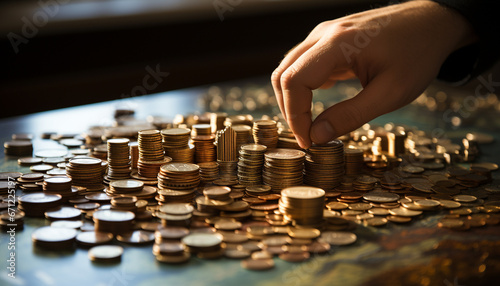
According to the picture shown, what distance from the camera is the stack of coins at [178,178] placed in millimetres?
1585

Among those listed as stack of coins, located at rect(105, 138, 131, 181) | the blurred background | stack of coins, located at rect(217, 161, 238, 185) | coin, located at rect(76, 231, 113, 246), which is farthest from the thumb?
the blurred background

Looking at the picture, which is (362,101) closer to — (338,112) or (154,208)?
(338,112)

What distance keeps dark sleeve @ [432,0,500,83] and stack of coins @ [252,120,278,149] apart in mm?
718

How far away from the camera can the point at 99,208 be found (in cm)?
145

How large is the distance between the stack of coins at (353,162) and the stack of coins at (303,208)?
0.45 metres

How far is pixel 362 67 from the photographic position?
5.57ft

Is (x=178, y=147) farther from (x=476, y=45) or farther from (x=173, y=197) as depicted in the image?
(x=476, y=45)

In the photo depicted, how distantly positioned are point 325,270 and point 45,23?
3511 mm

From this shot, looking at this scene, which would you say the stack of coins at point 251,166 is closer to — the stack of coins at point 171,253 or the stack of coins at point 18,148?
the stack of coins at point 171,253

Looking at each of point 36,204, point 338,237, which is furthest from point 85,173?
point 338,237

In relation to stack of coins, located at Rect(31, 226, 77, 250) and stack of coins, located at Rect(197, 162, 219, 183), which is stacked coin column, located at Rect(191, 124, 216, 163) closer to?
stack of coins, located at Rect(197, 162, 219, 183)

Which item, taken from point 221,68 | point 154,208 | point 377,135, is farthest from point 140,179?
point 221,68

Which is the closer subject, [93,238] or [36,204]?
[93,238]

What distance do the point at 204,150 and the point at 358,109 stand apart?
0.52 m
